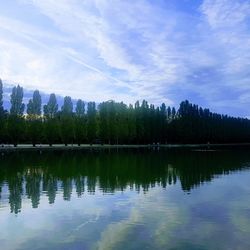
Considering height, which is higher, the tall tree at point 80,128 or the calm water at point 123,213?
the tall tree at point 80,128

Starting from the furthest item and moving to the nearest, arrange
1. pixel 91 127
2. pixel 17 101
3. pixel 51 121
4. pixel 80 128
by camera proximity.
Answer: pixel 91 127 → pixel 80 128 → pixel 51 121 → pixel 17 101

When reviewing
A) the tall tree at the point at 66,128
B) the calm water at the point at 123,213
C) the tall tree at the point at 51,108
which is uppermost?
the tall tree at the point at 51,108

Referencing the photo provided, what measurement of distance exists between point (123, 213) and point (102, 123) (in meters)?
105

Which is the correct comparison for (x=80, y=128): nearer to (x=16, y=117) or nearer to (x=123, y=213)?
(x=16, y=117)

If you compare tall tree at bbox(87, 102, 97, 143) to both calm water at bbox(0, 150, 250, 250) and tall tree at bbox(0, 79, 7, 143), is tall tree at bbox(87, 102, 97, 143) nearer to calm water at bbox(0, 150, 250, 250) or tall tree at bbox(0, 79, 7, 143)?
tall tree at bbox(0, 79, 7, 143)

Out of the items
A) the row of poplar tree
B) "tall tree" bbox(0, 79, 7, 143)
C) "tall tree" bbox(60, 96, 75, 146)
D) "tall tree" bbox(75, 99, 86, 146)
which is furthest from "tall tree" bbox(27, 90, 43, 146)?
"tall tree" bbox(75, 99, 86, 146)

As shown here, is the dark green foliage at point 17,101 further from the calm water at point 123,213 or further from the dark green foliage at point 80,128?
the calm water at point 123,213

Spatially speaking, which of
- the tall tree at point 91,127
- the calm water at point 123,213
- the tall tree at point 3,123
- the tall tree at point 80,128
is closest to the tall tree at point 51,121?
the tall tree at point 80,128

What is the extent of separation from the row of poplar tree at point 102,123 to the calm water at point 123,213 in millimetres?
70444

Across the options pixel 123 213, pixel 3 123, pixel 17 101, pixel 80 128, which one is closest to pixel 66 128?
pixel 80 128

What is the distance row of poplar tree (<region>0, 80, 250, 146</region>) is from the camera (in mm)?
106125

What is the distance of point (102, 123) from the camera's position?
125438mm

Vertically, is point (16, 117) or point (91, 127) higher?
point (16, 117)

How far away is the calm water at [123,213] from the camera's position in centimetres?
1566
